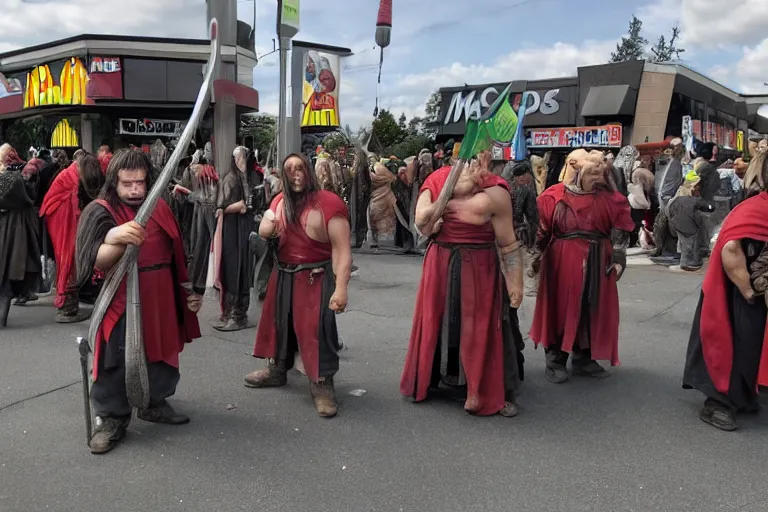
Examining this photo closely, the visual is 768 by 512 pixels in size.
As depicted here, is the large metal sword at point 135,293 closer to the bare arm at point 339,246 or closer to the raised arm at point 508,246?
the bare arm at point 339,246

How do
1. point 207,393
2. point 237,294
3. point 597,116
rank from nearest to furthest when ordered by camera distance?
point 207,393
point 237,294
point 597,116

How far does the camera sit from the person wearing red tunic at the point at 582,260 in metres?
4.64

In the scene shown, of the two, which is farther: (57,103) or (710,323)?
(57,103)

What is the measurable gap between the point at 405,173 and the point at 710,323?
28.3 ft

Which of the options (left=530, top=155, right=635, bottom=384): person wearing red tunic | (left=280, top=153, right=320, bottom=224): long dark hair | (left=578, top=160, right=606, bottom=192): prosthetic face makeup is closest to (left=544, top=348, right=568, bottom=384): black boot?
(left=530, top=155, right=635, bottom=384): person wearing red tunic

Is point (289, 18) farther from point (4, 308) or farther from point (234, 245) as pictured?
point (4, 308)

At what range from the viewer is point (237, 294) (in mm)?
6328

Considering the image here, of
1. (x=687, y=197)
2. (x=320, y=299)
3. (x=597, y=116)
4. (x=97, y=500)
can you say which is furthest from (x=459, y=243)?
(x=597, y=116)

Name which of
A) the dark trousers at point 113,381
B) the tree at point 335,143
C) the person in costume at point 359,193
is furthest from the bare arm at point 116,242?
the tree at point 335,143

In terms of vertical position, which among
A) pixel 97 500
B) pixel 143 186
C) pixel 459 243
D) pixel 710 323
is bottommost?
pixel 97 500

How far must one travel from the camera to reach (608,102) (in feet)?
59.2

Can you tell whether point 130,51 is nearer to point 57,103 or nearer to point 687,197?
point 57,103

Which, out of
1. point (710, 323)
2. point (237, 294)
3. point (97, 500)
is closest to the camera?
point (97, 500)

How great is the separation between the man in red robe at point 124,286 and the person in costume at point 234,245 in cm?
246
